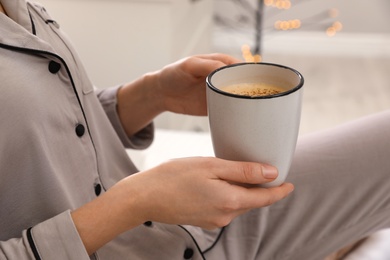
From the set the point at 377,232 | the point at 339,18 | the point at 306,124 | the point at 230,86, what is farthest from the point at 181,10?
the point at 339,18

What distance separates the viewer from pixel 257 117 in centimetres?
60

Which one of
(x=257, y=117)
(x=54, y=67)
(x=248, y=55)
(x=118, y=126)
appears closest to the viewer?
(x=257, y=117)

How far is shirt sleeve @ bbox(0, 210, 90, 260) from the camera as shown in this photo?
0.65 m

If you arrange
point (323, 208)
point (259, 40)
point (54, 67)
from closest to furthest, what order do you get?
point (54, 67)
point (323, 208)
point (259, 40)

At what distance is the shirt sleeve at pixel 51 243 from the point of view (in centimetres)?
65

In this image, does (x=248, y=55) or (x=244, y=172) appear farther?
(x=248, y=55)

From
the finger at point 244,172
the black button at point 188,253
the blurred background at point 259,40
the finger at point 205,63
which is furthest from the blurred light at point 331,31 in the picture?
the finger at point 244,172

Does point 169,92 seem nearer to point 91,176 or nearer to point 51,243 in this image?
point 91,176

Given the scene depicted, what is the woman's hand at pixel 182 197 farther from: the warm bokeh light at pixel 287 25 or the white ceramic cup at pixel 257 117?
the warm bokeh light at pixel 287 25

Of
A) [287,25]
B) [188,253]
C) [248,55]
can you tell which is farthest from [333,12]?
[188,253]

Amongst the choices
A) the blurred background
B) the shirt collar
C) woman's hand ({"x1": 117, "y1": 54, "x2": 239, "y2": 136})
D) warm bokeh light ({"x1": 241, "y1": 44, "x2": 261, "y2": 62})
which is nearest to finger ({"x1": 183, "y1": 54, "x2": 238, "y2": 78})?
woman's hand ({"x1": 117, "y1": 54, "x2": 239, "y2": 136})

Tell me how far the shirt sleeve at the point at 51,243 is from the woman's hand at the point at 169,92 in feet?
0.97

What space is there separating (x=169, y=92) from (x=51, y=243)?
1.14 ft

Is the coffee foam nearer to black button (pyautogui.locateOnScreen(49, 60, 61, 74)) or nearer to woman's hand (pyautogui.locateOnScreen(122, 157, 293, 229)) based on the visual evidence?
woman's hand (pyautogui.locateOnScreen(122, 157, 293, 229))
